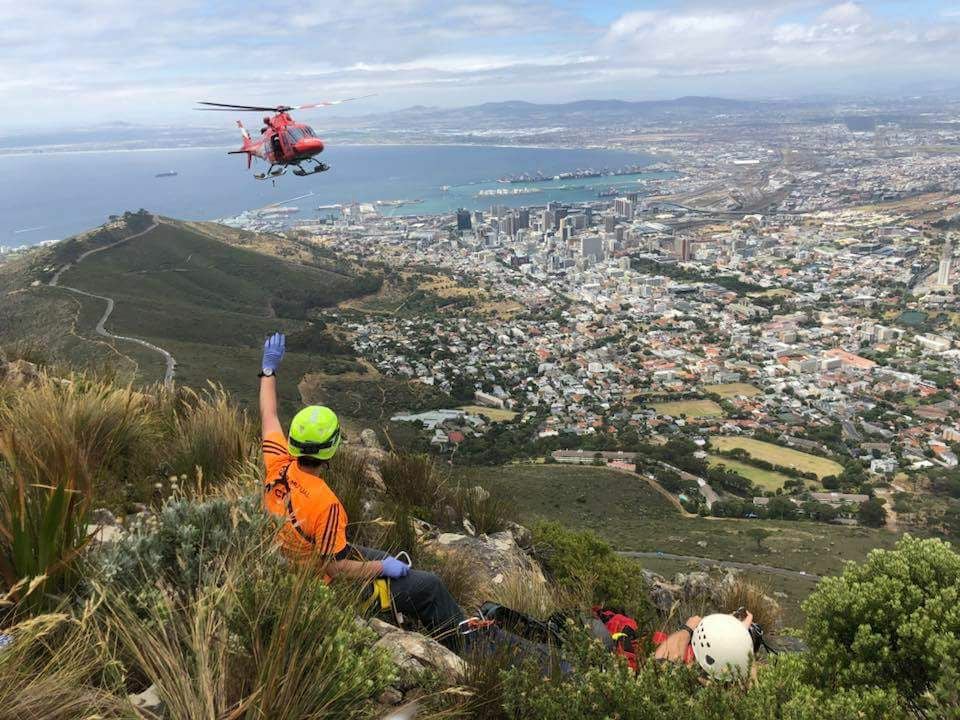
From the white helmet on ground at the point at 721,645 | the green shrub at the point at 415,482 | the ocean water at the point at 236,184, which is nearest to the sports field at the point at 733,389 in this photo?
the green shrub at the point at 415,482

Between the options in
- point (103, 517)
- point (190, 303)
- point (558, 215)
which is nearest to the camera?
point (103, 517)

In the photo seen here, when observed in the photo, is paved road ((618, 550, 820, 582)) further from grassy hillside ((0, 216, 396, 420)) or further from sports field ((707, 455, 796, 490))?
sports field ((707, 455, 796, 490))

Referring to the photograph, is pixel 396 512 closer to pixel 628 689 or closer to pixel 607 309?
pixel 628 689

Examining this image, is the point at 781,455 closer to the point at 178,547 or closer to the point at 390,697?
the point at 390,697

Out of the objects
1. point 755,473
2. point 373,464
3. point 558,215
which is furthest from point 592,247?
point 373,464

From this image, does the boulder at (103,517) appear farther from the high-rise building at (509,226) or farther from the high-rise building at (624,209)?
the high-rise building at (624,209)

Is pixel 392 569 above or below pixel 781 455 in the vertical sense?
above

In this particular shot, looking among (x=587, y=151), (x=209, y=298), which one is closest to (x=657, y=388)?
(x=209, y=298)
